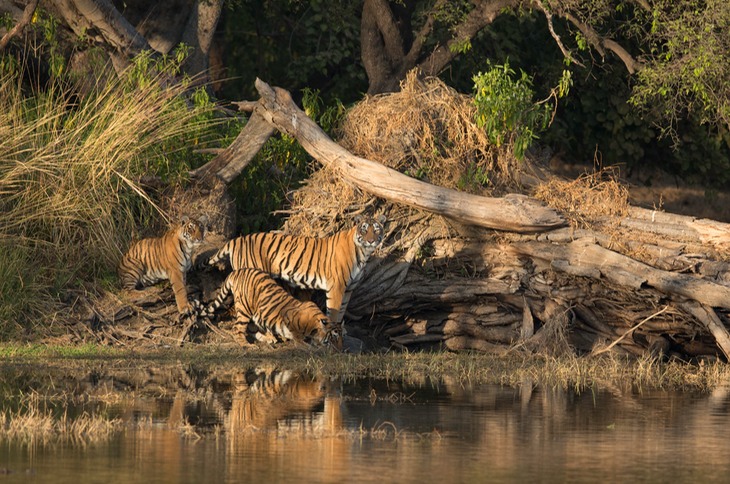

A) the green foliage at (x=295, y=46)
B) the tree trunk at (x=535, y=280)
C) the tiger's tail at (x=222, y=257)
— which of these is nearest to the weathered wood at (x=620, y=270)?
the tree trunk at (x=535, y=280)

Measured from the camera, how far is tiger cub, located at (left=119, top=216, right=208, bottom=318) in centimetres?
1332

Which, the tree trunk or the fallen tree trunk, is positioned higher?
the fallen tree trunk

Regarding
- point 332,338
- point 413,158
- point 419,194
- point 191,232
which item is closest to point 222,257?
point 191,232

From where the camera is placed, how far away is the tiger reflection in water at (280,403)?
27.7ft

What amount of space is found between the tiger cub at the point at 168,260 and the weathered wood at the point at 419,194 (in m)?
1.63

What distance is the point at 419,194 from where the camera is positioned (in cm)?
1345

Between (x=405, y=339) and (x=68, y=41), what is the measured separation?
6553mm

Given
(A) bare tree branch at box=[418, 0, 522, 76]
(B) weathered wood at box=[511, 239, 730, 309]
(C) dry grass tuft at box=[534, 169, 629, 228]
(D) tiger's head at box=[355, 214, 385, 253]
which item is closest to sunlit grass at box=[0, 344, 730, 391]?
(B) weathered wood at box=[511, 239, 730, 309]

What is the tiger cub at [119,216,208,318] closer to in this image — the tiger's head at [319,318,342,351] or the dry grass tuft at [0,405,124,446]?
the tiger's head at [319,318,342,351]

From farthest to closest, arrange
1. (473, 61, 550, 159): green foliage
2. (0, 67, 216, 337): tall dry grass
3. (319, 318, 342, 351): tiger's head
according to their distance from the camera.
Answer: (473, 61, 550, 159): green foliage < (0, 67, 216, 337): tall dry grass < (319, 318, 342, 351): tiger's head

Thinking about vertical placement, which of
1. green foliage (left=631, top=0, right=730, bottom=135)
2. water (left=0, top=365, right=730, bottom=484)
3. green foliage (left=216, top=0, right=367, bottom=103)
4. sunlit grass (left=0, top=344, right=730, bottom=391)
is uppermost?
green foliage (left=216, top=0, right=367, bottom=103)

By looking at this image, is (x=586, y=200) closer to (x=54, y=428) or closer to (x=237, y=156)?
(x=237, y=156)

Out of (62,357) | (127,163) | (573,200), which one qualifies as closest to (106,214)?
(127,163)

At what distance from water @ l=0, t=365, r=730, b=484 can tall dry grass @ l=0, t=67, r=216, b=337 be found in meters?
2.45
